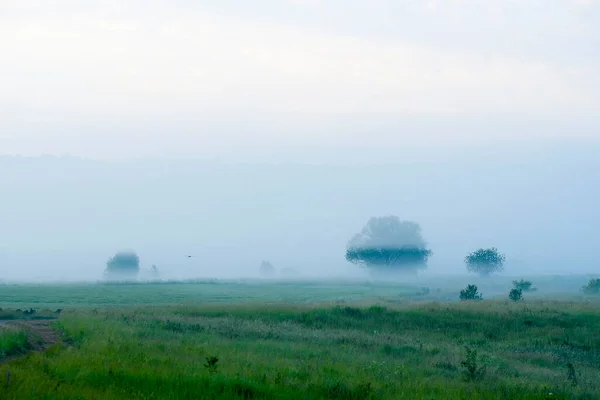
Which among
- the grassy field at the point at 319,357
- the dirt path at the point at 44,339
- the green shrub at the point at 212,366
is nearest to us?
the grassy field at the point at 319,357

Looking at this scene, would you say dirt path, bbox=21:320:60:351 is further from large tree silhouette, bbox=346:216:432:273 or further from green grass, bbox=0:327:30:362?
large tree silhouette, bbox=346:216:432:273

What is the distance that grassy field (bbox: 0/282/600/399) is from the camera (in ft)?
48.3

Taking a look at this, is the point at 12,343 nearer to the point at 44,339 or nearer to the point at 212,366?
the point at 44,339

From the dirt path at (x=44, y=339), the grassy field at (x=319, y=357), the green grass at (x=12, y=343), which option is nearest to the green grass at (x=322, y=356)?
the grassy field at (x=319, y=357)

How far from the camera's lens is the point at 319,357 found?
2312 cm

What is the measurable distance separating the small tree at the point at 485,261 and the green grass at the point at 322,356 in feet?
438

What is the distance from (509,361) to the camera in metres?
27.1

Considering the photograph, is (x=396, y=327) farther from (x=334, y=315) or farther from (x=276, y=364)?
(x=276, y=364)

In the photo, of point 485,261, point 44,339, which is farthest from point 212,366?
point 485,261

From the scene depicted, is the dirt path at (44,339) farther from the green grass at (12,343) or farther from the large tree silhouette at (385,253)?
the large tree silhouette at (385,253)

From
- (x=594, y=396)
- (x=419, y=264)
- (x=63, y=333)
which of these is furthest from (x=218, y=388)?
(x=419, y=264)

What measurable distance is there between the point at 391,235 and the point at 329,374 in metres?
184

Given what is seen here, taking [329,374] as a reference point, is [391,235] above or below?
above

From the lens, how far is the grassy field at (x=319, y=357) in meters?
14.7
